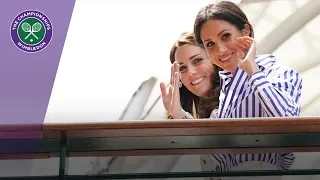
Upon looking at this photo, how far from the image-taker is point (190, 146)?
2.56 m

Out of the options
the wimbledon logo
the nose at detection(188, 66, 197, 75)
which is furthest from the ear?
the wimbledon logo

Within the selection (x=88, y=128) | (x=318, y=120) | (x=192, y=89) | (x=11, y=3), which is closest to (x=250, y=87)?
(x=192, y=89)

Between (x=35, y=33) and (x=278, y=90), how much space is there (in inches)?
Result: 37.4

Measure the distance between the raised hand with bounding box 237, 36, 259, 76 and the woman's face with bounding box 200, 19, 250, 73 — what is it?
2 cm

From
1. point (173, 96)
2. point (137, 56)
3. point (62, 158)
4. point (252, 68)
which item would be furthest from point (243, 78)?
point (62, 158)

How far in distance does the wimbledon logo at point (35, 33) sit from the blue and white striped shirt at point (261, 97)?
27.4 inches

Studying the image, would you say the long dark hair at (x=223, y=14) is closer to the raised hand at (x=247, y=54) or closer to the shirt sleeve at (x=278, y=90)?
the raised hand at (x=247, y=54)

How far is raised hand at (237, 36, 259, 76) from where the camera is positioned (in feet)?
8.22

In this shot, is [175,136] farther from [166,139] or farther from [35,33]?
[35,33]

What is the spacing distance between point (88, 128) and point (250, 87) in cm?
65

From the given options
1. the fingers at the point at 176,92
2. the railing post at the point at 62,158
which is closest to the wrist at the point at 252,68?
the fingers at the point at 176,92

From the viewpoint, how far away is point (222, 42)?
262cm

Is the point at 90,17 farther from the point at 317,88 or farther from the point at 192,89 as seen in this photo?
the point at 317,88

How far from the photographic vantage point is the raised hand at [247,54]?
2504 mm
